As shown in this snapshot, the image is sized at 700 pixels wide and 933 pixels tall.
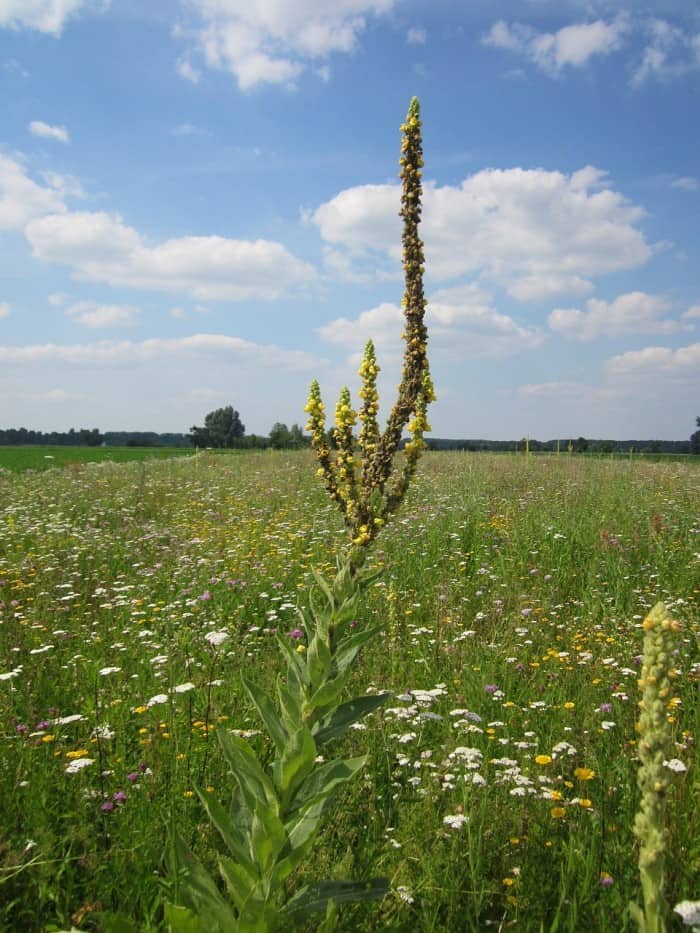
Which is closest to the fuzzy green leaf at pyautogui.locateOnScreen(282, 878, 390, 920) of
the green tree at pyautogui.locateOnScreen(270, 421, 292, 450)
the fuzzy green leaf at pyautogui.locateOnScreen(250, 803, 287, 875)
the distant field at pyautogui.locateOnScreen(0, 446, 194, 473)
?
the fuzzy green leaf at pyautogui.locateOnScreen(250, 803, 287, 875)

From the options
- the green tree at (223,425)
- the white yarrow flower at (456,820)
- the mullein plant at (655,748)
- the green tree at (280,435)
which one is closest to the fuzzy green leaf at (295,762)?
the white yarrow flower at (456,820)

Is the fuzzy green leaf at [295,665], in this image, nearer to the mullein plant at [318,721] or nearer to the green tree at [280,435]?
the mullein plant at [318,721]

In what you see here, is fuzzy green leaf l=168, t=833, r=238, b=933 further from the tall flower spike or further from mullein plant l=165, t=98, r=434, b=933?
the tall flower spike

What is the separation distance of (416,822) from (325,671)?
1084 millimetres

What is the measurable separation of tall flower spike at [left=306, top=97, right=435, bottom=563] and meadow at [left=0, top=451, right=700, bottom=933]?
310 millimetres

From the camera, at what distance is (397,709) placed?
3.31 meters

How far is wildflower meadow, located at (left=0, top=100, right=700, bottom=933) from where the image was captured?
1.91 meters

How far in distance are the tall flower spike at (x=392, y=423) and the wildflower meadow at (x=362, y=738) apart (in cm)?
1

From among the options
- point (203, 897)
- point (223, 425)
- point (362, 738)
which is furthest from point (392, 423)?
point (223, 425)

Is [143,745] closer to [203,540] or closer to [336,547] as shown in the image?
[336,547]

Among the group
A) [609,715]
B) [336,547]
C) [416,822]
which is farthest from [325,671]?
[336,547]

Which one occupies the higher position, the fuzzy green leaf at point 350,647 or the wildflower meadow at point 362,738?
the fuzzy green leaf at point 350,647

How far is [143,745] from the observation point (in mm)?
3131

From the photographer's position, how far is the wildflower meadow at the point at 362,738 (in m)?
1.91
